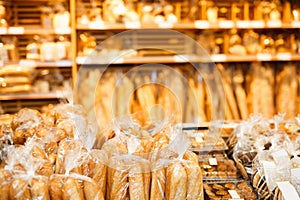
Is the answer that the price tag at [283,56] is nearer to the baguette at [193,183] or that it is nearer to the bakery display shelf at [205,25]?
the bakery display shelf at [205,25]

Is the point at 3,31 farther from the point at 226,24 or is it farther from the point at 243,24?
the point at 243,24

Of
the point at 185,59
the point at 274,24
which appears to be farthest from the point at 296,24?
the point at 185,59

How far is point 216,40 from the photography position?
3.57 meters

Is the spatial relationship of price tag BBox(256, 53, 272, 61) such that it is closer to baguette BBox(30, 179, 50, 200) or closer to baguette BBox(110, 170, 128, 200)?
baguette BBox(110, 170, 128, 200)

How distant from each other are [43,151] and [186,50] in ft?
7.73

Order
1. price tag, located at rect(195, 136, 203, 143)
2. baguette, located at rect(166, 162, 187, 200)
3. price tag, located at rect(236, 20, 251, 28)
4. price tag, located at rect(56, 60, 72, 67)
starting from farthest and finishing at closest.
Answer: price tag, located at rect(236, 20, 251, 28)
price tag, located at rect(56, 60, 72, 67)
price tag, located at rect(195, 136, 203, 143)
baguette, located at rect(166, 162, 187, 200)

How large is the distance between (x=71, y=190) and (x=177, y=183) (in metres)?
0.33

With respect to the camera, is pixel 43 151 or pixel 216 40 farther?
pixel 216 40

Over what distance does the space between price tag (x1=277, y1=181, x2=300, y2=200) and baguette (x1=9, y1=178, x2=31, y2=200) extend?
79cm

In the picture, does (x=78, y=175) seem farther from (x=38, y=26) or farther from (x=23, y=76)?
(x=38, y=26)

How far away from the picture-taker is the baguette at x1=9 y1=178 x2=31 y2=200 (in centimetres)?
113

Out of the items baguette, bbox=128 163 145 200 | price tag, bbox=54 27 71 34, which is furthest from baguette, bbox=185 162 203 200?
price tag, bbox=54 27 71 34

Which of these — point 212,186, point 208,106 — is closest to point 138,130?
point 212,186

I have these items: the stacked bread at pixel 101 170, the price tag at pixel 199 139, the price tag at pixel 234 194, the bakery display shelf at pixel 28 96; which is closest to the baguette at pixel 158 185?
the stacked bread at pixel 101 170
